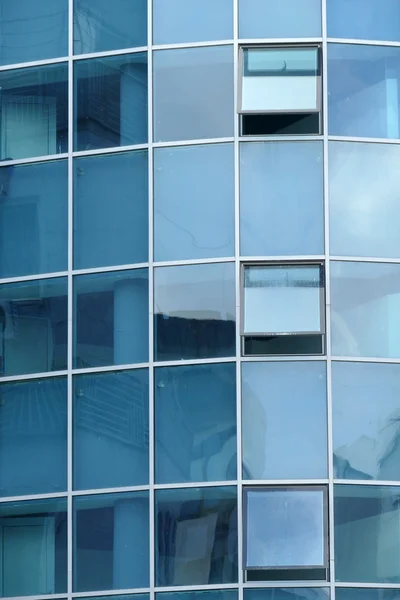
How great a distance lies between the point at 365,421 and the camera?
752 inches

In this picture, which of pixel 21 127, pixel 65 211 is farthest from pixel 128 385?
pixel 21 127

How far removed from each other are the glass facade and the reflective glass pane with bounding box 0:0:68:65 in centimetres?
7

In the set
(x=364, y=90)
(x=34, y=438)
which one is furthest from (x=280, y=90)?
(x=34, y=438)

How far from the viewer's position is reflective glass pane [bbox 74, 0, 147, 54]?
20.3 m

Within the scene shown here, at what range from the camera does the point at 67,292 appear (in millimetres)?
19953

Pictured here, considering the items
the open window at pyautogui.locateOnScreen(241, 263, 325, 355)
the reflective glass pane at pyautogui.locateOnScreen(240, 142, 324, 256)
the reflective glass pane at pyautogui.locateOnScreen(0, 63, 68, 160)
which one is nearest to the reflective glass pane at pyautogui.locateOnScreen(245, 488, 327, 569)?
the open window at pyautogui.locateOnScreen(241, 263, 325, 355)

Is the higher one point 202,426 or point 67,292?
point 67,292

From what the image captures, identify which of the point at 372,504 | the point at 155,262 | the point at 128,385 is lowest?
the point at 372,504

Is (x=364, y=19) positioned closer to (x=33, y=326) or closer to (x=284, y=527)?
(x=33, y=326)

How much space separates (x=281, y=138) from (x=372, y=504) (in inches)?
→ 176

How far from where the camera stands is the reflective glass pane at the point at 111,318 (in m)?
19.6

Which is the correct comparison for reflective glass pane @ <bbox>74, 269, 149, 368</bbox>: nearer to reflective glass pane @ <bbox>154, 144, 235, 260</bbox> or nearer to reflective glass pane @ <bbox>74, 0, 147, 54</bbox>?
reflective glass pane @ <bbox>154, 144, 235, 260</bbox>

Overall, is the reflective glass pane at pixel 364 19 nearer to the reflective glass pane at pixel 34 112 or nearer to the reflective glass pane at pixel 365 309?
the reflective glass pane at pixel 365 309

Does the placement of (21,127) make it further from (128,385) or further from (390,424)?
(390,424)
